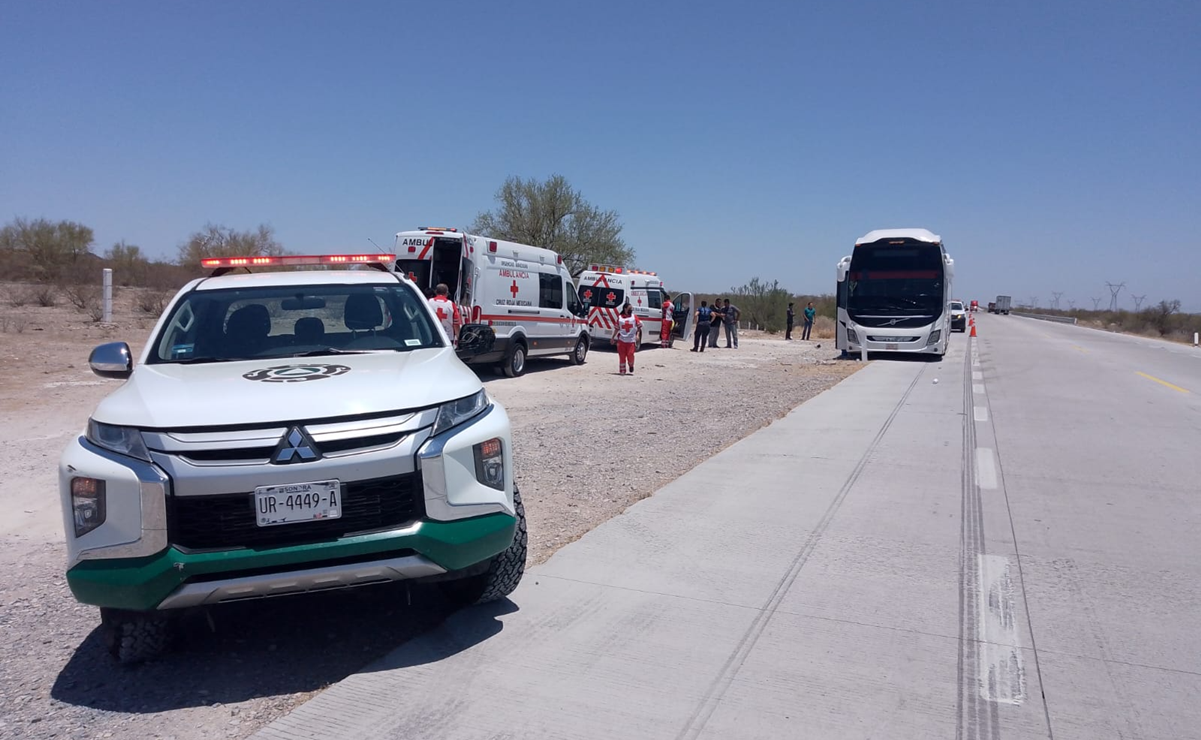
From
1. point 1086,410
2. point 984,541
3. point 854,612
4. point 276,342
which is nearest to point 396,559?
point 276,342

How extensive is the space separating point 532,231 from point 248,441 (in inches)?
1554

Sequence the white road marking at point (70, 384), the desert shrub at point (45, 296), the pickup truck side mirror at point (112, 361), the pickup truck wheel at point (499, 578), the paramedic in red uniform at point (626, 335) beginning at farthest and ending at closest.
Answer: the desert shrub at point (45, 296)
the paramedic in red uniform at point (626, 335)
the white road marking at point (70, 384)
the pickup truck side mirror at point (112, 361)
the pickup truck wheel at point (499, 578)

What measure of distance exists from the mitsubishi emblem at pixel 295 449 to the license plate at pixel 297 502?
0.35ft

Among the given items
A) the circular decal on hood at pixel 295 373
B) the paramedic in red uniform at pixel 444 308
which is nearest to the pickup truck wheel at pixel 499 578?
the circular decal on hood at pixel 295 373

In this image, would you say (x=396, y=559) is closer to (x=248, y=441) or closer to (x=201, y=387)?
→ (x=248, y=441)

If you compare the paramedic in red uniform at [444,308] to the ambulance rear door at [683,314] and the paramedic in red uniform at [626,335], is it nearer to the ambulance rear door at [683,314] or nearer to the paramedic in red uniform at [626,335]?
the paramedic in red uniform at [626,335]

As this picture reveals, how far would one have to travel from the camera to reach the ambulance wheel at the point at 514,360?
709 inches

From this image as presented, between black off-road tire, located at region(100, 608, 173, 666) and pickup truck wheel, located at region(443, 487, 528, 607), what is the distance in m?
1.39

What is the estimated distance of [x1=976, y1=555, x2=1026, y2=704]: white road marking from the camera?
3818 mm

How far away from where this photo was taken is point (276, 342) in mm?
5215

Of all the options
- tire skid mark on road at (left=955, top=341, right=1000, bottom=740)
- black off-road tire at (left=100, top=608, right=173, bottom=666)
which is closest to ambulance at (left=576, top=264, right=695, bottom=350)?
tire skid mark on road at (left=955, top=341, right=1000, bottom=740)

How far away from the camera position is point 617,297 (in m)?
27.4

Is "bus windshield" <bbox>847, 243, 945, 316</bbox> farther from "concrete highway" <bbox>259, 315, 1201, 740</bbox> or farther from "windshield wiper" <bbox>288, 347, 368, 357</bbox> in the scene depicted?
"windshield wiper" <bbox>288, 347, 368, 357</bbox>

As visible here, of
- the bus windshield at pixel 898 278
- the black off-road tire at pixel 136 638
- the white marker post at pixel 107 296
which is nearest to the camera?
the black off-road tire at pixel 136 638
